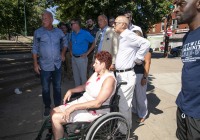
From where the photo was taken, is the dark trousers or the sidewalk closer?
the dark trousers

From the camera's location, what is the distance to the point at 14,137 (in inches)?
145

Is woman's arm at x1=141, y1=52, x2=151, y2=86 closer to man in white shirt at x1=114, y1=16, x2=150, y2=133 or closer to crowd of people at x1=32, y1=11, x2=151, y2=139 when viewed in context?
crowd of people at x1=32, y1=11, x2=151, y2=139

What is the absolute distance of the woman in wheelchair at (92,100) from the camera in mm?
2805

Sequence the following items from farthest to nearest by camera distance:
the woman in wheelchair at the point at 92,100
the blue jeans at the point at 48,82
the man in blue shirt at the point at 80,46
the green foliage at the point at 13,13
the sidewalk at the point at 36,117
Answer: the green foliage at the point at 13,13 < the man in blue shirt at the point at 80,46 < the blue jeans at the point at 48,82 < the sidewalk at the point at 36,117 < the woman in wheelchair at the point at 92,100

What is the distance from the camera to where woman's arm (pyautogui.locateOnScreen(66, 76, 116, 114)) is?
2.79 m

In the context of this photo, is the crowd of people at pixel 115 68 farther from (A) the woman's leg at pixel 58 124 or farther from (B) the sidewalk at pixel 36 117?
(B) the sidewalk at pixel 36 117

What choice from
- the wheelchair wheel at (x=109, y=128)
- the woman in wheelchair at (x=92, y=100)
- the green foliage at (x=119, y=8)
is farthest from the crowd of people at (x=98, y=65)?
the green foliage at (x=119, y=8)

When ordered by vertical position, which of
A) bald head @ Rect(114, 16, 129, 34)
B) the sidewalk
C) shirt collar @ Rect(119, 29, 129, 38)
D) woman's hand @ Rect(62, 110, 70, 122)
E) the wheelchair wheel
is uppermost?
bald head @ Rect(114, 16, 129, 34)

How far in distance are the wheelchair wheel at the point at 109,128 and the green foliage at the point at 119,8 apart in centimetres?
1338

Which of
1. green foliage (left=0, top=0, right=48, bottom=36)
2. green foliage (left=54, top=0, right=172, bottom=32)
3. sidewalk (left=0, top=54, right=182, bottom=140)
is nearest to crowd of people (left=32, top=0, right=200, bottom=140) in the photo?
sidewalk (left=0, top=54, right=182, bottom=140)

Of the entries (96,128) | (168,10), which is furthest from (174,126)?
(168,10)

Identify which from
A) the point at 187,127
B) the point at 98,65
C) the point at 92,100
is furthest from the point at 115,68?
the point at 187,127

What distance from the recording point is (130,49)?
3539mm

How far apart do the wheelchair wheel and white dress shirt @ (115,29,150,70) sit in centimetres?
91
